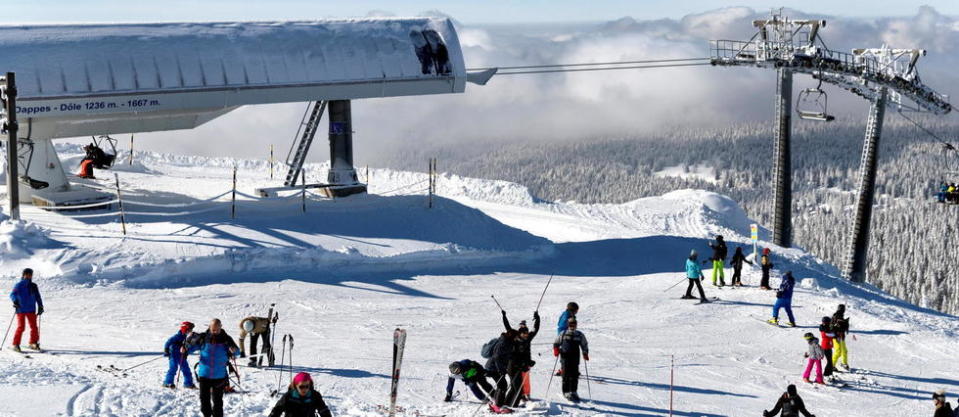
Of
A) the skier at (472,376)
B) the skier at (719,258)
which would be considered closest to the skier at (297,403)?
the skier at (472,376)

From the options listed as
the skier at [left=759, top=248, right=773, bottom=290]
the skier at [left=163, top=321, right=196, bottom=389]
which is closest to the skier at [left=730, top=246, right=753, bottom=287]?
the skier at [left=759, top=248, right=773, bottom=290]

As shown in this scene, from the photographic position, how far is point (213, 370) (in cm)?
1347

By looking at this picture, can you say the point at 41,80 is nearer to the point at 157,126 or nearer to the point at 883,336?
the point at 157,126

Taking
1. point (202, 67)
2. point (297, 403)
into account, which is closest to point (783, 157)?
point (202, 67)

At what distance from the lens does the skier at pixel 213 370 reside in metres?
13.4

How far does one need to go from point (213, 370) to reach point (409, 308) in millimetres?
10124

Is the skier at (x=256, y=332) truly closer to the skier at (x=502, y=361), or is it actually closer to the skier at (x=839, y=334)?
the skier at (x=502, y=361)

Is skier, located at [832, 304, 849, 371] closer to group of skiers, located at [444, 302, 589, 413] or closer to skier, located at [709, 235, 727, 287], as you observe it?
skier, located at [709, 235, 727, 287]

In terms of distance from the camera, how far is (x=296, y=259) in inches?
1031

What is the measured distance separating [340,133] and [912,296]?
408 ft

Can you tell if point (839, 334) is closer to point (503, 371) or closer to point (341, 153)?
point (503, 371)

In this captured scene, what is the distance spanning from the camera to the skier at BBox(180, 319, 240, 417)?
1345 cm

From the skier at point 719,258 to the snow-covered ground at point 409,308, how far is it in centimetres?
39

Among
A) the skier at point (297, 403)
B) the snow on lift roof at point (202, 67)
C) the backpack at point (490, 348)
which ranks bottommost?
the backpack at point (490, 348)
